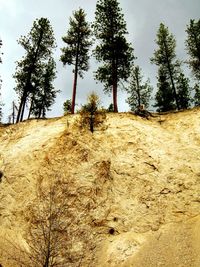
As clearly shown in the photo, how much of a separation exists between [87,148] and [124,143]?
283 centimetres

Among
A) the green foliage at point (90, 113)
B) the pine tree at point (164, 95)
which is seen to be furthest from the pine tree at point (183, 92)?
the green foliage at point (90, 113)

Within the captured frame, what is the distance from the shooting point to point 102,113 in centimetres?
2419

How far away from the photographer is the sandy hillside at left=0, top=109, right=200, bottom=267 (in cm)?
1697

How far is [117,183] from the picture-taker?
20562 mm

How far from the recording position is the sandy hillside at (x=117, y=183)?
668 inches

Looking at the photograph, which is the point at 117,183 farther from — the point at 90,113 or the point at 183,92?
the point at 183,92

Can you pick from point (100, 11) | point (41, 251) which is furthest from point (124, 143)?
point (100, 11)

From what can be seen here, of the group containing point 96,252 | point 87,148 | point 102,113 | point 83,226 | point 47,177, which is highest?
point 102,113

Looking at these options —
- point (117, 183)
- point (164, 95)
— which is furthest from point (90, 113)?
point (164, 95)

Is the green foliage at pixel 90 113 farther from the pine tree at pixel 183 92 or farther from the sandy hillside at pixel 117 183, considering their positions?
the pine tree at pixel 183 92

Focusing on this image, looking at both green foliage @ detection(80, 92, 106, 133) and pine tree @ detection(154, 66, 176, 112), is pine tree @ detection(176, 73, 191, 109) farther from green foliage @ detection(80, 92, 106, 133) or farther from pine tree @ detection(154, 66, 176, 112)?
green foliage @ detection(80, 92, 106, 133)

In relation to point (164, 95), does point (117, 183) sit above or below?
below

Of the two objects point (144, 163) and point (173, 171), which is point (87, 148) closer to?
point (144, 163)

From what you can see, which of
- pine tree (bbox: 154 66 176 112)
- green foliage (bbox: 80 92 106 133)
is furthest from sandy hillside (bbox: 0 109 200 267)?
pine tree (bbox: 154 66 176 112)
